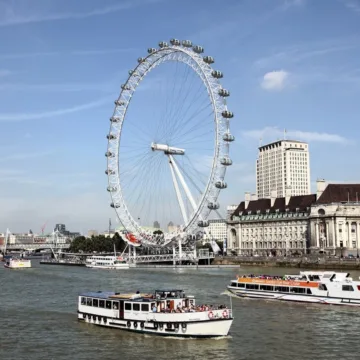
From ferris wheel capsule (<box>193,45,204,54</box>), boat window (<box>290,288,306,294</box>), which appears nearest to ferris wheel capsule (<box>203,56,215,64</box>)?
ferris wheel capsule (<box>193,45,204,54</box>)

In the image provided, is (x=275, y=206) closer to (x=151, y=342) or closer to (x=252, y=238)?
(x=252, y=238)

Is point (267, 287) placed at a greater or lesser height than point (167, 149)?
lesser

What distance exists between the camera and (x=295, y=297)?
43.9 m

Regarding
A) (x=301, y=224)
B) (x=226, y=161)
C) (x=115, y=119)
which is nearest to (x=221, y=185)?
(x=226, y=161)

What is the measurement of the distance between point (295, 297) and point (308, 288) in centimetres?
121

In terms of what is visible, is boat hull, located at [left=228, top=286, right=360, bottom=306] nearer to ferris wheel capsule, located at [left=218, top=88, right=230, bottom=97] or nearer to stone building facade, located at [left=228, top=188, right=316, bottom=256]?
ferris wheel capsule, located at [left=218, top=88, right=230, bottom=97]

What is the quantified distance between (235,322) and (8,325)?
13.3 meters

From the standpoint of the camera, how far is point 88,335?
104 ft

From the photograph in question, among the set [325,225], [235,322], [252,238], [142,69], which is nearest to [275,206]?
[252,238]

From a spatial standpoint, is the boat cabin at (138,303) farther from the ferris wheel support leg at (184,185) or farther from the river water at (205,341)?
the ferris wheel support leg at (184,185)

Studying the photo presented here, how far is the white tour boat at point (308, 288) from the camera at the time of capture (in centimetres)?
4203

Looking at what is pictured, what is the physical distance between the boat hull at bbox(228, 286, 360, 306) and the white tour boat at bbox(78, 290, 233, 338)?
13.4 meters

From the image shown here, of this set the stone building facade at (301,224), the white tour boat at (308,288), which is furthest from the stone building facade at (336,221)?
the white tour boat at (308,288)

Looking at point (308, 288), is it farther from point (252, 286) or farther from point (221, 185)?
point (221, 185)
